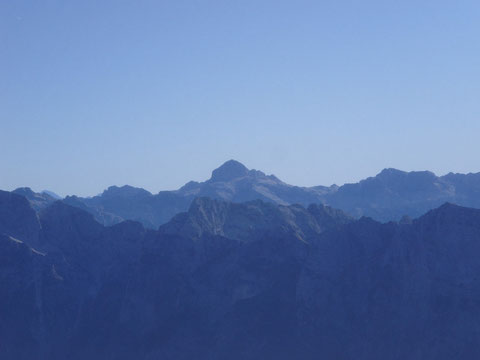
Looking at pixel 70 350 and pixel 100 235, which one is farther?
pixel 100 235

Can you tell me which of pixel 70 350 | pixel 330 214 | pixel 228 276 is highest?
pixel 330 214

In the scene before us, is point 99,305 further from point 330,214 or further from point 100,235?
point 330,214

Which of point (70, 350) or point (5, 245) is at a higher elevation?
point (5, 245)

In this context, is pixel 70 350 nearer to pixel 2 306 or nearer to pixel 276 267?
pixel 2 306

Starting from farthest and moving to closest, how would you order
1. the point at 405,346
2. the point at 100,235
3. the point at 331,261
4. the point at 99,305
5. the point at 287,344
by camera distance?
1. the point at 100,235
2. the point at 99,305
3. the point at 331,261
4. the point at 287,344
5. the point at 405,346

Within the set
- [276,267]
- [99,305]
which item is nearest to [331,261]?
[276,267]

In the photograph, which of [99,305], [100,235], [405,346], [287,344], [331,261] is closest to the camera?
[405,346]
